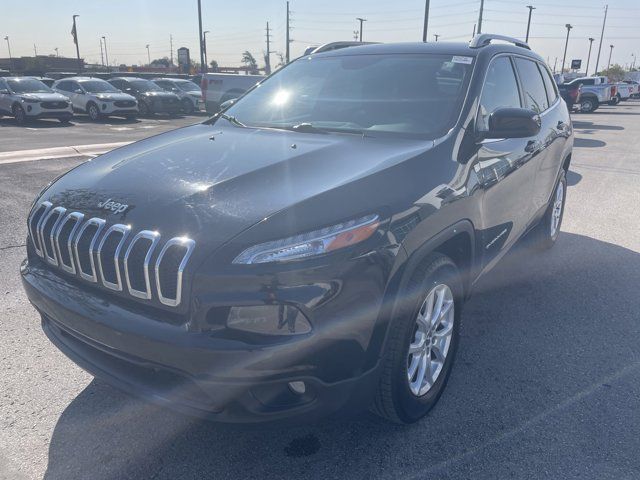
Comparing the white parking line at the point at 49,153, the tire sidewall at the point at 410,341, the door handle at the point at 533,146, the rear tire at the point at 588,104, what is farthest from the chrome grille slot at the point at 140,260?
the rear tire at the point at 588,104

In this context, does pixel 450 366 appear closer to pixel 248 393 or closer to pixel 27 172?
pixel 248 393

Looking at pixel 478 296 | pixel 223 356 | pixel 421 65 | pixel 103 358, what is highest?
pixel 421 65

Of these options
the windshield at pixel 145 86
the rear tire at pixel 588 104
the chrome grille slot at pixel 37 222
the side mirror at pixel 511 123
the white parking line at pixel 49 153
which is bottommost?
the rear tire at pixel 588 104

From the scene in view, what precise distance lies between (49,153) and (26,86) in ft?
31.8

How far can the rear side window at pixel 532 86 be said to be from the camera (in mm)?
4152

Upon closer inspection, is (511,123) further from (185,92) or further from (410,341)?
(185,92)

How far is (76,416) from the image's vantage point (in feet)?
9.12

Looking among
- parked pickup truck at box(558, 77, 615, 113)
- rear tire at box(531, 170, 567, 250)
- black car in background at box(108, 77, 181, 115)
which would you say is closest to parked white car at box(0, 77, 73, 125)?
black car in background at box(108, 77, 181, 115)

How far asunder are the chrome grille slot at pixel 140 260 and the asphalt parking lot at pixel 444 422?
2.08ft

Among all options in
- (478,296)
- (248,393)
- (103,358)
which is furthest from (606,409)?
(103,358)

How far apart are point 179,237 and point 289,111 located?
5.99ft

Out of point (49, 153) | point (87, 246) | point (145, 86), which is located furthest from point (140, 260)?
point (145, 86)

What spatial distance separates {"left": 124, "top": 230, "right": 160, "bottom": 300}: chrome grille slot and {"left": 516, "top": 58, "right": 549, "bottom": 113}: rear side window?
3.10 metres

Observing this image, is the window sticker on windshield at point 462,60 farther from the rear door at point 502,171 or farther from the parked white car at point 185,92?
the parked white car at point 185,92
